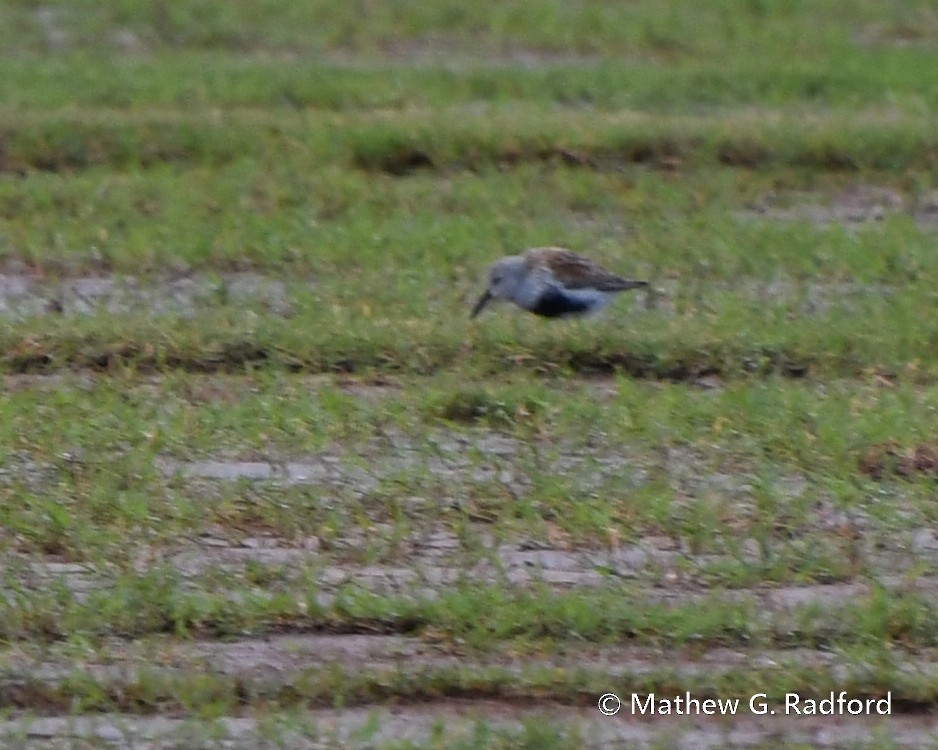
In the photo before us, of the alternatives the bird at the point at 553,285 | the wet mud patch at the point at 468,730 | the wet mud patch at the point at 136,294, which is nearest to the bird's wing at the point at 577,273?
the bird at the point at 553,285

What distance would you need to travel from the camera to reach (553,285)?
691 centimetres

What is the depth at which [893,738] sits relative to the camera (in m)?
4.33

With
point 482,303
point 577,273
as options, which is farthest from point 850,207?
point 482,303

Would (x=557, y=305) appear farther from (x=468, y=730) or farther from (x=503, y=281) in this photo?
(x=468, y=730)

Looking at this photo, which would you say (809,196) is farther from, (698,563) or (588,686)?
(588,686)

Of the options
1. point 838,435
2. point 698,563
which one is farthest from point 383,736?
point 838,435

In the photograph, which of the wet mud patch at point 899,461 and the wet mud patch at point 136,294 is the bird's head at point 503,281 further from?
the wet mud patch at point 899,461

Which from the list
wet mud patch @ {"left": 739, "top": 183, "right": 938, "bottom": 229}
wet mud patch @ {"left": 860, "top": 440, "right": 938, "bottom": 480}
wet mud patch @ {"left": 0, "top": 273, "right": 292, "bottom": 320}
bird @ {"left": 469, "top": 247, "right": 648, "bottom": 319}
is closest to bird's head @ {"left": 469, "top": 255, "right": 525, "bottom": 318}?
bird @ {"left": 469, "top": 247, "right": 648, "bottom": 319}

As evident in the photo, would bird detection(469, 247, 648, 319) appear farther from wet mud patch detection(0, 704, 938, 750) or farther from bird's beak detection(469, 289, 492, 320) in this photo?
wet mud patch detection(0, 704, 938, 750)

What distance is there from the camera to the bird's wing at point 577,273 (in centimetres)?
697

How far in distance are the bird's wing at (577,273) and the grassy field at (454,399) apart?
0.19 meters

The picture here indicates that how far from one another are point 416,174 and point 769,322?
8.78 ft

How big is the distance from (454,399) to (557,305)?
2.69 feet

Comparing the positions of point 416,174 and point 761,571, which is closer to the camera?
point 761,571
